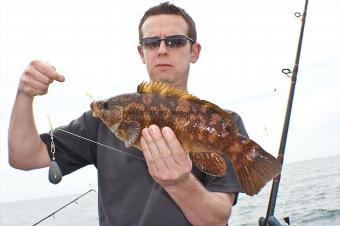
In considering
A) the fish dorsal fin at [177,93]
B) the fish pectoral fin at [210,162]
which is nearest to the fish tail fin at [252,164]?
the fish pectoral fin at [210,162]

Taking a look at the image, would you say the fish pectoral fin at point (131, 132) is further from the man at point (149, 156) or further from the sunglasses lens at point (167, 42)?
the sunglasses lens at point (167, 42)

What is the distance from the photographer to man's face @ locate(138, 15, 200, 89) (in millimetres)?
4305

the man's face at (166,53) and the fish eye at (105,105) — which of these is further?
the man's face at (166,53)

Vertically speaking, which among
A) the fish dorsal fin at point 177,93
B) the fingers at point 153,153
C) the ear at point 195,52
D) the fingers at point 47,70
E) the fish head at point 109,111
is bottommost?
the fingers at point 153,153

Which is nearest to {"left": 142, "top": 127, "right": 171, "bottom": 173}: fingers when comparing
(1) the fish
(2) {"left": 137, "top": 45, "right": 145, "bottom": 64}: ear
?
(1) the fish

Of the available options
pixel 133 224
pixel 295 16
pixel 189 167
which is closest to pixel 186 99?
pixel 189 167

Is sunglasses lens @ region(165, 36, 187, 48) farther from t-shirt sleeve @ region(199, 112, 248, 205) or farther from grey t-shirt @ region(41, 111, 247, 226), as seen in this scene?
t-shirt sleeve @ region(199, 112, 248, 205)

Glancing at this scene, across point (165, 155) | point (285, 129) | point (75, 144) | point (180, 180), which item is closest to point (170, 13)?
point (75, 144)

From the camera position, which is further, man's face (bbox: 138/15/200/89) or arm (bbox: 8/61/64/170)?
man's face (bbox: 138/15/200/89)

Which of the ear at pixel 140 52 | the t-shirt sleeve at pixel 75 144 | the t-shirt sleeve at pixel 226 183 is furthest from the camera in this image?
the ear at pixel 140 52

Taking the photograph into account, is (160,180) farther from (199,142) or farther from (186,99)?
(186,99)

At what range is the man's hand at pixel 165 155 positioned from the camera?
3150mm

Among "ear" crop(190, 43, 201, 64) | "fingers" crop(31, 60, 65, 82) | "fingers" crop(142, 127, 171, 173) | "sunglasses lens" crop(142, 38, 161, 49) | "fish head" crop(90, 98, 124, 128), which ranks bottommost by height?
"fingers" crop(142, 127, 171, 173)

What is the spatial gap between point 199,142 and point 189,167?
0.80 feet
